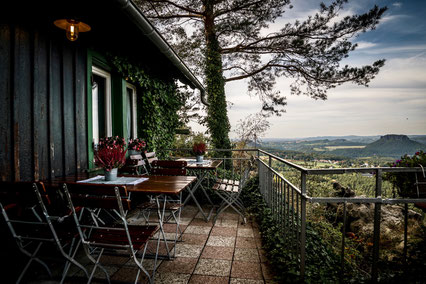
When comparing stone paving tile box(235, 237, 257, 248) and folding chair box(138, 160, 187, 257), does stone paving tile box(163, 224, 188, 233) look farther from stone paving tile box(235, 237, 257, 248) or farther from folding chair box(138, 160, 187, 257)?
stone paving tile box(235, 237, 257, 248)

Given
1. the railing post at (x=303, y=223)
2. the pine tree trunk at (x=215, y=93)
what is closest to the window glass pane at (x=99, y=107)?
the railing post at (x=303, y=223)

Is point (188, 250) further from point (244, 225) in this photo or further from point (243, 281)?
point (244, 225)

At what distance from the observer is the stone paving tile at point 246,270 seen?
7.83 feet

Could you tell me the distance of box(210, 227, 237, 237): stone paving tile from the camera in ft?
11.5

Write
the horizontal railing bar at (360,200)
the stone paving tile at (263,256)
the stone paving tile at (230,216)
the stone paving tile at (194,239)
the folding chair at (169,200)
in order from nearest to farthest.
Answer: the horizontal railing bar at (360,200)
the stone paving tile at (263,256)
the folding chair at (169,200)
the stone paving tile at (194,239)
the stone paving tile at (230,216)

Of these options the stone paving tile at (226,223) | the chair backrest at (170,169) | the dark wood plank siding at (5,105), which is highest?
the dark wood plank siding at (5,105)

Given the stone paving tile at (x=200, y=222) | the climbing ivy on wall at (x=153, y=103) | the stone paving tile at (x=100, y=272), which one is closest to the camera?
the stone paving tile at (x=100, y=272)

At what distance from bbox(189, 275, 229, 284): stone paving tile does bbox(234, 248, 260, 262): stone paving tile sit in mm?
457

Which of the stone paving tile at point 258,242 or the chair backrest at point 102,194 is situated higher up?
the chair backrest at point 102,194

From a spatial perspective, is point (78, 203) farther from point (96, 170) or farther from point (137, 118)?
point (137, 118)

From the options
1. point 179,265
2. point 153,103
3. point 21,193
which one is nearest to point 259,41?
point 153,103

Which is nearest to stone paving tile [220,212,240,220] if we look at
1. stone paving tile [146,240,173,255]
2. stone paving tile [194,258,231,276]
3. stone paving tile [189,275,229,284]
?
stone paving tile [146,240,173,255]

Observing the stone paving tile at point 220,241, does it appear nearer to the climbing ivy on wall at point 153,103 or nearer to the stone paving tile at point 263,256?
the stone paving tile at point 263,256

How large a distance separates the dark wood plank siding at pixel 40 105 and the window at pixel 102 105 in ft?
2.07
